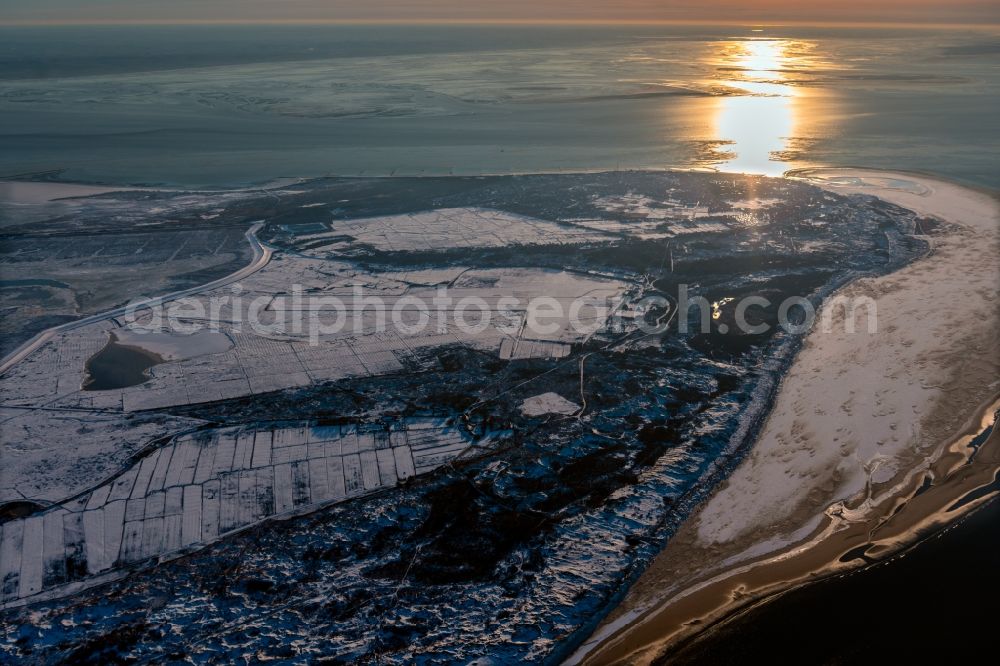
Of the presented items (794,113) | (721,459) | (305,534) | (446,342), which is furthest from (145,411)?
(794,113)

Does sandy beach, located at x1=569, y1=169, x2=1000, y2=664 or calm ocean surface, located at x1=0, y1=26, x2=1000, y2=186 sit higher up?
calm ocean surface, located at x1=0, y1=26, x2=1000, y2=186

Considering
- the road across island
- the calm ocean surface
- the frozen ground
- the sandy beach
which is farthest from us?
the calm ocean surface

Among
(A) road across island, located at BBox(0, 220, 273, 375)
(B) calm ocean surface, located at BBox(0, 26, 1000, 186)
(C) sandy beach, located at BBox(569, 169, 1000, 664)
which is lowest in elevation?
(C) sandy beach, located at BBox(569, 169, 1000, 664)

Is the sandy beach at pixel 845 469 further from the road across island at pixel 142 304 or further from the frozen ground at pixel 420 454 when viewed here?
the road across island at pixel 142 304

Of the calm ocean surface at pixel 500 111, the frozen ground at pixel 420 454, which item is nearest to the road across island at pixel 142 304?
the frozen ground at pixel 420 454

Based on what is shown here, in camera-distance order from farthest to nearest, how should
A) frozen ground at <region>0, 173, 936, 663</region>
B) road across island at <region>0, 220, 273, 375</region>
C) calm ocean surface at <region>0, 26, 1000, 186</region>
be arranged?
calm ocean surface at <region>0, 26, 1000, 186</region> < road across island at <region>0, 220, 273, 375</region> < frozen ground at <region>0, 173, 936, 663</region>

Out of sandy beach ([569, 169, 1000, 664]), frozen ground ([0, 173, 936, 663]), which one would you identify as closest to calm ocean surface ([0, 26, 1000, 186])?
frozen ground ([0, 173, 936, 663])

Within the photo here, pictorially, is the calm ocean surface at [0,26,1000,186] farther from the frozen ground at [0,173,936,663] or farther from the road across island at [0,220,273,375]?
the frozen ground at [0,173,936,663]

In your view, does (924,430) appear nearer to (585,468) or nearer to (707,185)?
(585,468)
